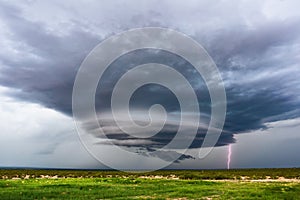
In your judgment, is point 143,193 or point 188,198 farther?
point 143,193

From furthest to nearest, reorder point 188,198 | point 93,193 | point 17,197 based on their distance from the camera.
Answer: point 93,193
point 188,198
point 17,197

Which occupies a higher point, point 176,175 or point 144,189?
point 144,189

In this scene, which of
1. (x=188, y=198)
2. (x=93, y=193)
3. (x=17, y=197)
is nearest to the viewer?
(x=17, y=197)

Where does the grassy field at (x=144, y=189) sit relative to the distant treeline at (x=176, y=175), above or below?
above

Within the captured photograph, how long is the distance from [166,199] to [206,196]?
15.6 ft

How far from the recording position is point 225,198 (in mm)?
28781

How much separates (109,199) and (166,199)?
14.8 ft

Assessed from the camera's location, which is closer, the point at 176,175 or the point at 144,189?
the point at 144,189

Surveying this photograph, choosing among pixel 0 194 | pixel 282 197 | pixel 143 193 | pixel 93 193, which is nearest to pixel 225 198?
pixel 282 197

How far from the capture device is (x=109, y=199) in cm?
2770

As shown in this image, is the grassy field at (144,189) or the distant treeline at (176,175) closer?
the grassy field at (144,189)

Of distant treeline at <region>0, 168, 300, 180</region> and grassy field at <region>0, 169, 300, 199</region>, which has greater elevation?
grassy field at <region>0, 169, 300, 199</region>

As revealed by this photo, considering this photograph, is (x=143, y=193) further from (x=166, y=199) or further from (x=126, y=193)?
(x=166, y=199)

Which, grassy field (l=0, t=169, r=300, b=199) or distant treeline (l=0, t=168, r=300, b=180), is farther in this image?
distant treeline (l=0, t=168, r=300, b=180)
